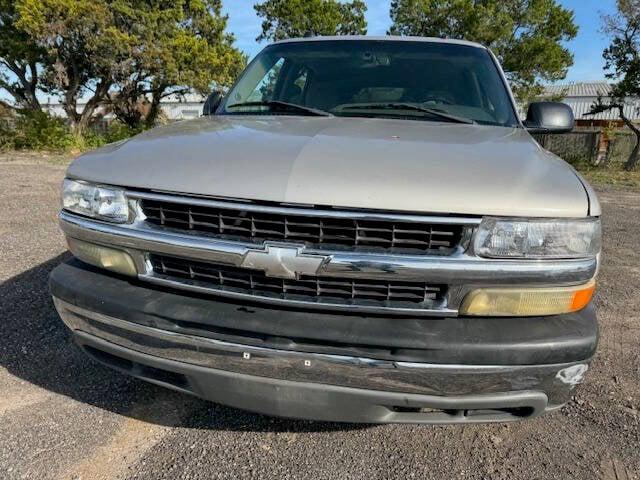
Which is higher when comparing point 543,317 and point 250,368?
point 543,317

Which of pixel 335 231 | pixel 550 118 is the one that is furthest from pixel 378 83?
pixel 335 231

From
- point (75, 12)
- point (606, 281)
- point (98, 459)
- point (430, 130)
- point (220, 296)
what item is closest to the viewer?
point (220, 296)

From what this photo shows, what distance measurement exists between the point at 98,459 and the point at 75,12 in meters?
17.2

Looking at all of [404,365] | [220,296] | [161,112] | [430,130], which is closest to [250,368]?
[220,296]

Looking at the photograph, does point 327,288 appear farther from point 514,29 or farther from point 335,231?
point 514,29

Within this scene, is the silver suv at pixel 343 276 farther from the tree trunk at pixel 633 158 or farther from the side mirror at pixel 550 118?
the tree trunk at pixel 633 158

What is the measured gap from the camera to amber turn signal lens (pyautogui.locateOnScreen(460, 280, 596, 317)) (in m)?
1.83

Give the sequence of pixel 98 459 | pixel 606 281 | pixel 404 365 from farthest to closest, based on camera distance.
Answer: pixel 606 281, pixel 98 459, pixel 404 365

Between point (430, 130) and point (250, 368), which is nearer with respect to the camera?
point (250, 368)

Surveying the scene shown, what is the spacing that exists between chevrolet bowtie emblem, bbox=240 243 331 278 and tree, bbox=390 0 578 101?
2372 cm

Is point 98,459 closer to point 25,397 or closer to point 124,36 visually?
point 25,397

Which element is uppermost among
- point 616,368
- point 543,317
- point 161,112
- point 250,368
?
point 543,317

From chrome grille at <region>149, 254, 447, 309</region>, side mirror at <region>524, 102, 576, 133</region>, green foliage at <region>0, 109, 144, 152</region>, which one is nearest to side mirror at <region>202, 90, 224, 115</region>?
chrome grille at <region>149, 254, 447, 309</region>

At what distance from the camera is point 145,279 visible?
2096 millimetres
